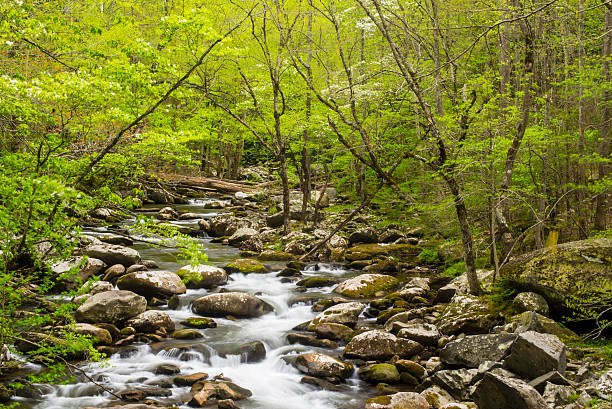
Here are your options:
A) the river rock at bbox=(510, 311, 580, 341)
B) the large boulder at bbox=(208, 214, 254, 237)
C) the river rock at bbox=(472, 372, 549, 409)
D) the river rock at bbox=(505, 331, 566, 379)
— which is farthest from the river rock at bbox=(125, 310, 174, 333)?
the large boulder at bbox=(208, 214, 254, 237)

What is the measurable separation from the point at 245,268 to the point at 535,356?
29.2 feet

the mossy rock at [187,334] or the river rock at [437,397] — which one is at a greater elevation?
the mossy rock at [187,334]

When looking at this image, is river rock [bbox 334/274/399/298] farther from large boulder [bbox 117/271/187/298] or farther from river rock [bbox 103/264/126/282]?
river rock [bbox 103/264/126/282]

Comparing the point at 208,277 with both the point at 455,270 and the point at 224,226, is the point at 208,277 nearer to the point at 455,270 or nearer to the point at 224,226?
the point at 455,270

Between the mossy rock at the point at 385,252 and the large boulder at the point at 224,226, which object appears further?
the large boulder at the point at 224,226

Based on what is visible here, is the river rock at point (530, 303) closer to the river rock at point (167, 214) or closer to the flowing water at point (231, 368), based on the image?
the flowing water at point (231, 368)

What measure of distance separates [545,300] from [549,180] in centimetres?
531

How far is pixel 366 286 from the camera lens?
11727mm

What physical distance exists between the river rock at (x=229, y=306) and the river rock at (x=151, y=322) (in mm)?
1068

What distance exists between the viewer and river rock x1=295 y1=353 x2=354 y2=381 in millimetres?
7398

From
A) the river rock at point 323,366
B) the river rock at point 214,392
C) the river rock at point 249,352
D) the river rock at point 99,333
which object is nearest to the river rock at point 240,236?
the river rock at point 249,352

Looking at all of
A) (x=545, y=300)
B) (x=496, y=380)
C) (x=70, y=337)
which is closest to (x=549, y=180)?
(x=545, y=300)

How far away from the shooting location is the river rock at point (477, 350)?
663cm

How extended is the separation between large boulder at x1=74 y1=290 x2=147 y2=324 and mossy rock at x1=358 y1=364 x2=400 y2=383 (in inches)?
196
